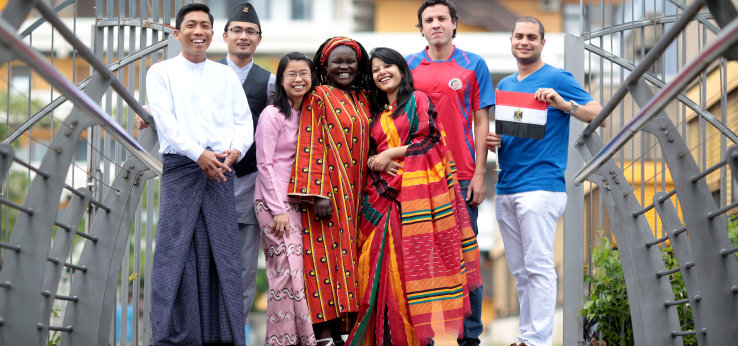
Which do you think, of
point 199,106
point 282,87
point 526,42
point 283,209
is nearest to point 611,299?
point 526,42

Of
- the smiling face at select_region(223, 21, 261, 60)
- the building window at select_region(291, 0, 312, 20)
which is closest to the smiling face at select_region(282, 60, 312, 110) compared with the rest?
the smiling face at select_region(223, 21, 261, 60)

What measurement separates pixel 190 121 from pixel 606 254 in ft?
8.32

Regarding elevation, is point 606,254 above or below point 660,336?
above

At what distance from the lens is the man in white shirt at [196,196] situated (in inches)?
→ 161

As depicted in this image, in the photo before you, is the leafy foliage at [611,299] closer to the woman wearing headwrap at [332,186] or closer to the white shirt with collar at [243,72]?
the woman wearing headwrap at [332,186]

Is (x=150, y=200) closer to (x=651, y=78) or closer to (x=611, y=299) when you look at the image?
(x=611, y=299)

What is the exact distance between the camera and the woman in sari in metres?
4.33

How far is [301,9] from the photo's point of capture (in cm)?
4994

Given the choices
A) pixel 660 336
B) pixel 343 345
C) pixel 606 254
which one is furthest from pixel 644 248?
pixel 343 345

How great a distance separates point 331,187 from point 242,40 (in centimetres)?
104

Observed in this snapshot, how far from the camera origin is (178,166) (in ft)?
13.8

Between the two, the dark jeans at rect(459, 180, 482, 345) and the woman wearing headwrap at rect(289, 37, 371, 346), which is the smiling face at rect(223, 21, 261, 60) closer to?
the woman wearing headwrap at rect(289, 37, 371, 346)

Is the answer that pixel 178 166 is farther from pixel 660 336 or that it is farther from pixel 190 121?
pixel 660 336

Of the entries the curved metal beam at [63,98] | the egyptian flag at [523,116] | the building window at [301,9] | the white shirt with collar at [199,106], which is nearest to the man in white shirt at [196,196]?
the white shirt with collar at [199,106]
